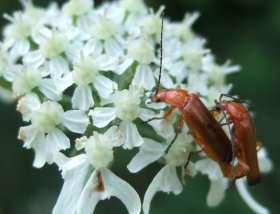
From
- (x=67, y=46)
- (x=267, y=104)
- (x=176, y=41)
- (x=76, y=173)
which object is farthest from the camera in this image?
(x=267, y=104)

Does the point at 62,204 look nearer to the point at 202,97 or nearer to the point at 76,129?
the point at 76,129

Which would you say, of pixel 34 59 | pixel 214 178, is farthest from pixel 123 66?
pixel 214 178

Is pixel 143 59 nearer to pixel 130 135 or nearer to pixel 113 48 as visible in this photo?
pixel 113 48

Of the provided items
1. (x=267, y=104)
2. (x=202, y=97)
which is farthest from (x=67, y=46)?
(x=267, y=104)

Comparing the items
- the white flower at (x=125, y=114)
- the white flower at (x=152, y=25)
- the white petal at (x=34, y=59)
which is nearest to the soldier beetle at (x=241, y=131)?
the white flower at (x=125, y=114)

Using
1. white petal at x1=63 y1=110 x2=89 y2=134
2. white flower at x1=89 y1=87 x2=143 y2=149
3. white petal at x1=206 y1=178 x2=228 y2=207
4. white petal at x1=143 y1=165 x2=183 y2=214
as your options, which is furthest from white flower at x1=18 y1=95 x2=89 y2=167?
white petal at x1=206 y1=178 x2=228 y2=207

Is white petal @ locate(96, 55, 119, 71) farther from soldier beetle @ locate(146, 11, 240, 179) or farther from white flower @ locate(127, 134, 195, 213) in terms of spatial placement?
white flower @ locate(127, 134, 195, 213)
